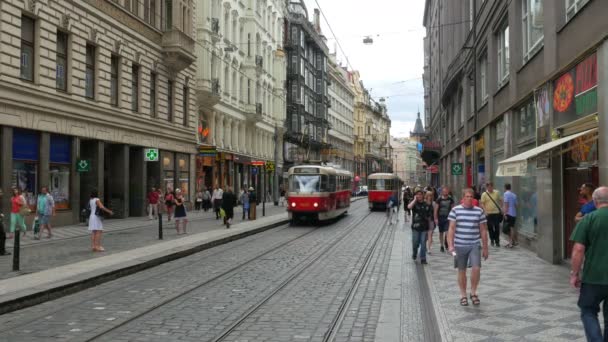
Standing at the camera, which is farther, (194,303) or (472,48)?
(472,48)

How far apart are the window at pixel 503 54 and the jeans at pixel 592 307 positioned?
15.6 metres

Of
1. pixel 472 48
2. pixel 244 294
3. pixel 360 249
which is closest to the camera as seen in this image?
pixel 244 294

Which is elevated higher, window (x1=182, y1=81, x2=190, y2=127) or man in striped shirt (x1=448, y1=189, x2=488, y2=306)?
window (x1=182, y1=81, x2=190, y2=127)

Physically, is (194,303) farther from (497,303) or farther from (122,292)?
(497,303)

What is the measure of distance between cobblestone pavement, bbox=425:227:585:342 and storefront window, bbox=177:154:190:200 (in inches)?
953

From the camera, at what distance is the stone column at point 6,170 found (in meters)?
19.6

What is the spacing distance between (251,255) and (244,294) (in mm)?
5765

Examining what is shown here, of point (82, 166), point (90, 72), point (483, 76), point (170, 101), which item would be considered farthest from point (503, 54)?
point (170, 101)

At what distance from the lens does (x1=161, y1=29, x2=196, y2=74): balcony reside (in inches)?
1282

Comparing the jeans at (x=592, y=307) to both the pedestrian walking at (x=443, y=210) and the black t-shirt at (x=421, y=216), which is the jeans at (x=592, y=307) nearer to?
the black t-shirt at (x=421, y=216)

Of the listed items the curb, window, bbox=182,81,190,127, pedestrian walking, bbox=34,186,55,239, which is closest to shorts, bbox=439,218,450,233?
the curb

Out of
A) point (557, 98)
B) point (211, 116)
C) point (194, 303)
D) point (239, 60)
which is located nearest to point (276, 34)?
point (239, 60)

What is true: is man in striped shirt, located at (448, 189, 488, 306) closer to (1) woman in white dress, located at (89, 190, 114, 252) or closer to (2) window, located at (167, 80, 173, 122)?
(1) woman in white dress, located at (89, 190, 114, 252)

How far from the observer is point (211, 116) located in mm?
40656
